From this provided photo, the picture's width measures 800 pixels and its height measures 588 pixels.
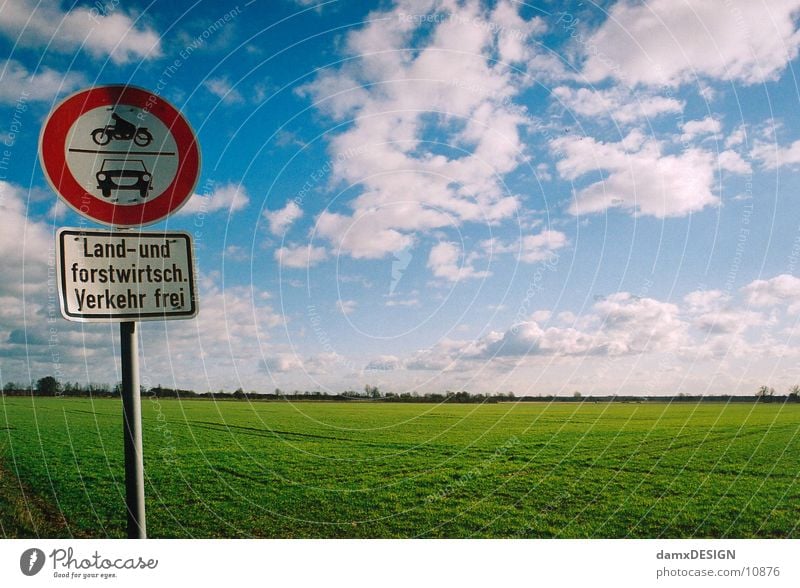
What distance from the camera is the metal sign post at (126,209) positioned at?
3.51m

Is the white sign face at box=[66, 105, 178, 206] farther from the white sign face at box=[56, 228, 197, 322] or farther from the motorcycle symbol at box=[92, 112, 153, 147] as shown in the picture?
the white sign face at box=[56, 228, 197, 322]

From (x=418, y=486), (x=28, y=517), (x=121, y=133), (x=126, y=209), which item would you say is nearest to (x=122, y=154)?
(x=121, y=133)

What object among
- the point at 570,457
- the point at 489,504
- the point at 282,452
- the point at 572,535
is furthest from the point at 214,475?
the point at 570,457

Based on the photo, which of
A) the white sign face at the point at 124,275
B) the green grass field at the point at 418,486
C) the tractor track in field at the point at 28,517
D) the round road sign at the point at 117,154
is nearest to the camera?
the white sign face at the point at 124,275

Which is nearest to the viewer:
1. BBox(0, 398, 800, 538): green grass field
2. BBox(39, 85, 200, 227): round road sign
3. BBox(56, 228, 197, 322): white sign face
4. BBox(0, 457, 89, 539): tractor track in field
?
BBox(56, 228, 197, 322): white sign face

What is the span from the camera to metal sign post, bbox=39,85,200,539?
11.5 ft

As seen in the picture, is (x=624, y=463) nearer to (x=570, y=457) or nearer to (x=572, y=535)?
(x=570, y=457)

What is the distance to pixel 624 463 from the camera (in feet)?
65.8

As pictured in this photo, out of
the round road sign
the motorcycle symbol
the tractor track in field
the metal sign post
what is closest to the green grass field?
the tractor track in field

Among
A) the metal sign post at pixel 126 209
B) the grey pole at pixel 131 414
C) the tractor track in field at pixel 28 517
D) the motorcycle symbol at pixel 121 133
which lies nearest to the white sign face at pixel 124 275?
the metal sign post at pixel 126 209

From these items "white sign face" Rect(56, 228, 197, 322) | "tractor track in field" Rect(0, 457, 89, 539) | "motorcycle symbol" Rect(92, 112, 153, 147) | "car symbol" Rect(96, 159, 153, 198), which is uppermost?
"motorcycle symbol" Rect(92, 112, 153, 147)

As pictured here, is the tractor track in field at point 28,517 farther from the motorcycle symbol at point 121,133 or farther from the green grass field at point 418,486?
the motorcycle symbol at point 121,133

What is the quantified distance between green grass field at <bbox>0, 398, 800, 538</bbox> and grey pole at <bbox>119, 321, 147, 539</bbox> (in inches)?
242

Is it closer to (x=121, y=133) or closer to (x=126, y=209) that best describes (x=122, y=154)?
(x=121, y=133)
